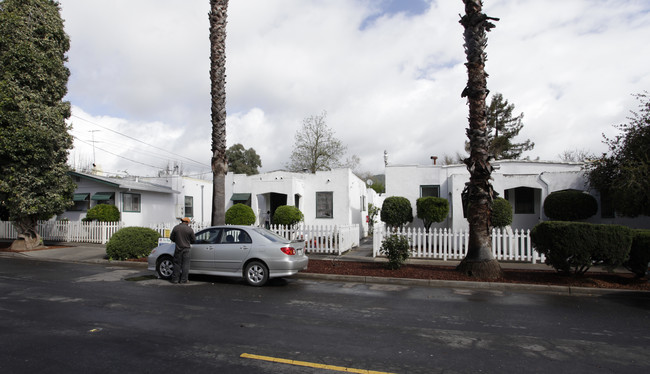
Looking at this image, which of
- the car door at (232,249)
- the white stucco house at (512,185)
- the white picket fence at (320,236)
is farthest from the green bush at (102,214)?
the white stucco house at (512,185)

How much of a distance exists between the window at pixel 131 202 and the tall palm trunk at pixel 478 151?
1780 cm

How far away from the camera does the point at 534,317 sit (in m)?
6.96

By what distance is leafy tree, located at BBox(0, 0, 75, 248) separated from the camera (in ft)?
49.6

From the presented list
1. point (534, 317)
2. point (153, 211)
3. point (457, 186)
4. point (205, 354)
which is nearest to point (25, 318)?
point (205, 354)

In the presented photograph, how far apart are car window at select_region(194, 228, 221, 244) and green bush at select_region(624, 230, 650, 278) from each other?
33.1ft

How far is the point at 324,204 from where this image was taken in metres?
20.8

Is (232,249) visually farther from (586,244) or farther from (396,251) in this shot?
(586,244)

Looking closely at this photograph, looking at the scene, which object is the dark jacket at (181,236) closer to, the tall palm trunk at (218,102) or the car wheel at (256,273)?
the car wheel at (256,273)

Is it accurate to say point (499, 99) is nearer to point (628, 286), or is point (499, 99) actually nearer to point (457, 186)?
point (457, 186)

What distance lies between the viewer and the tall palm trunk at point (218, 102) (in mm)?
13367

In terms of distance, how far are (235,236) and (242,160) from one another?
146ft

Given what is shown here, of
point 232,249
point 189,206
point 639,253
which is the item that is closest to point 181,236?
point 232,249

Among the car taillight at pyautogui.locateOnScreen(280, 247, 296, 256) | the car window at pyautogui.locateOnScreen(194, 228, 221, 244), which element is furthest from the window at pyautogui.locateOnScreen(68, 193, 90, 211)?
the car taillight at pyautogui.locateOnScreen(280, 247, 296, 256)

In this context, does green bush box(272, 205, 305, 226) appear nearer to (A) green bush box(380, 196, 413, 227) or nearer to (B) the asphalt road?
(A) green bush box(380, 196, 413, 227)
